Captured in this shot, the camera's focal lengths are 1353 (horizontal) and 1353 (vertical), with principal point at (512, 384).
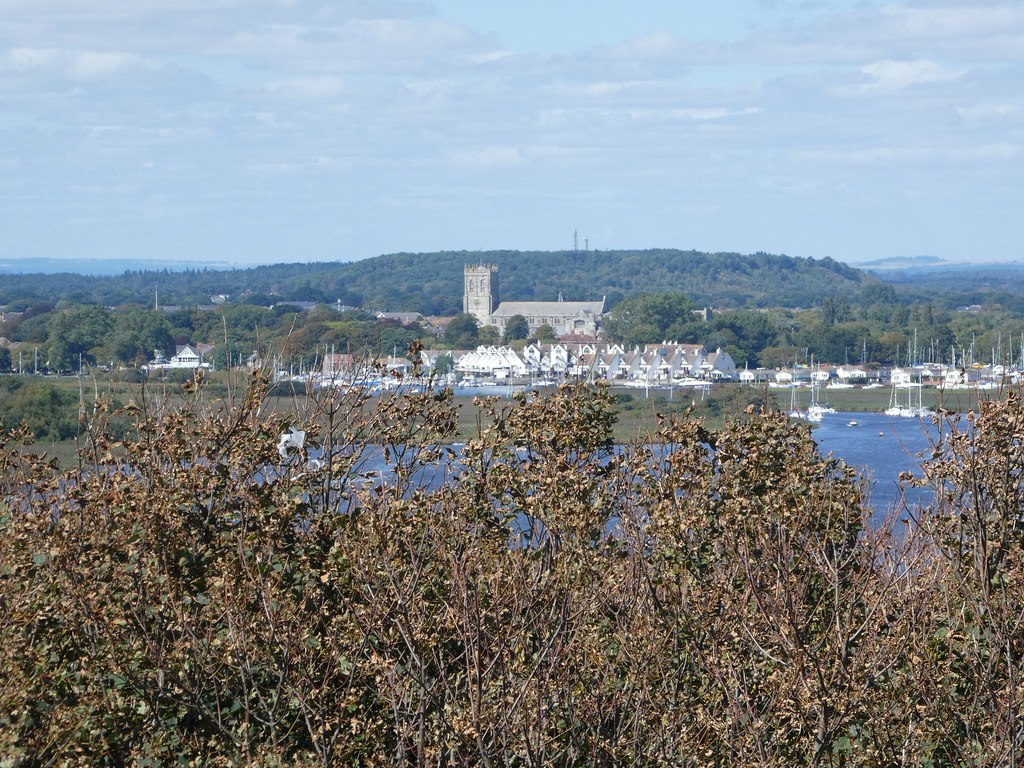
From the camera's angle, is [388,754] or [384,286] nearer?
[388,754]

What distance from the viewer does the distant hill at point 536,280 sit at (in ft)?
498

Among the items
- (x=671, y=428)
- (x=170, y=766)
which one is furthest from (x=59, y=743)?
(x=671, y=428)

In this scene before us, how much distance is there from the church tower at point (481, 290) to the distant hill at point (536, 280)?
59.0 feet

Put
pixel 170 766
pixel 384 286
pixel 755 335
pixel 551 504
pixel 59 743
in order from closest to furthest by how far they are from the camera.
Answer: pixel 59 743
pixel 170 766
pixel 551 504
pixel 755 335
pixel 384 286

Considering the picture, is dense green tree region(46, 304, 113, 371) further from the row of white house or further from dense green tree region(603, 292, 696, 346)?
dense green tree region(603, 292, 696, 346)

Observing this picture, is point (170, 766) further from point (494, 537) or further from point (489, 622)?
point (494, 537)

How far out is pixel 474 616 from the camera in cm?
473

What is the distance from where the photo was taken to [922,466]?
690 centimetres

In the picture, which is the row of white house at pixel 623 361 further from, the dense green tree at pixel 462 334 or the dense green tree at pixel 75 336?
the dense green tree at pixel 75 336

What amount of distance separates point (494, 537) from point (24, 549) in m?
2.20

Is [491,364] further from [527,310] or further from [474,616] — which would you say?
[474,616]

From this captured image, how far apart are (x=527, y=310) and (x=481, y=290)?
847 cm

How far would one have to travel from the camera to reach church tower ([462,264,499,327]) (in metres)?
117

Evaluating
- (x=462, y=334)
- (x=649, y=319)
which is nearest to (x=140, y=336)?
(x=462, y=334)
